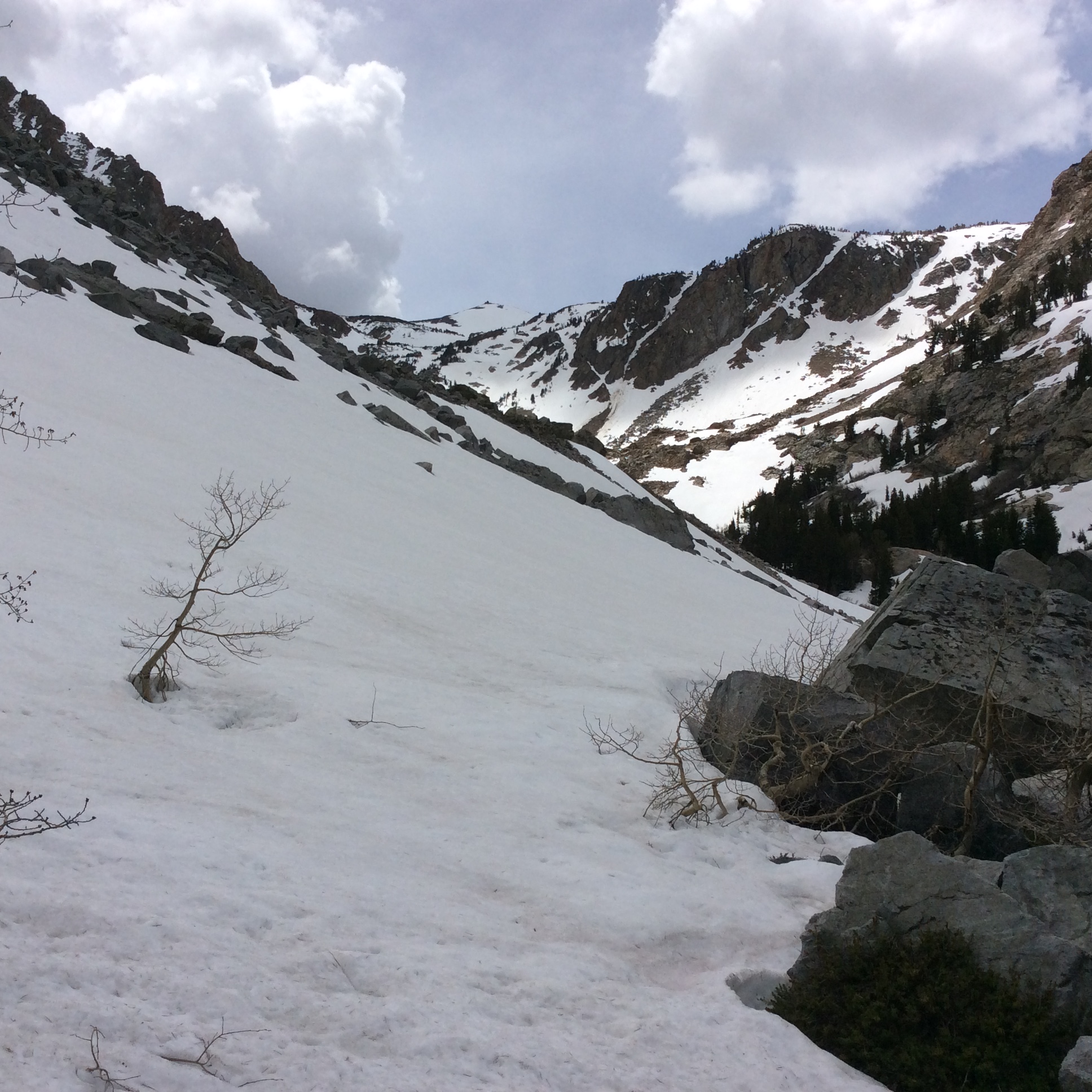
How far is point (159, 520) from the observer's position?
11.7 m

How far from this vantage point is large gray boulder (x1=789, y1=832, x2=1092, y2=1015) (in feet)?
14.0

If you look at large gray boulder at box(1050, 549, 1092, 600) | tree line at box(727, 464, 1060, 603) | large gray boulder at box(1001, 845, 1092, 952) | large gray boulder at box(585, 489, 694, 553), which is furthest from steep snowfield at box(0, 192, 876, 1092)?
tree line at box(727, 464, 1060, 603)

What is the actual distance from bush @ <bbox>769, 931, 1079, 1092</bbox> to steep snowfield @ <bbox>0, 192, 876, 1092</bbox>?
32cm

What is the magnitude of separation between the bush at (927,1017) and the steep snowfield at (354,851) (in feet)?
1.03

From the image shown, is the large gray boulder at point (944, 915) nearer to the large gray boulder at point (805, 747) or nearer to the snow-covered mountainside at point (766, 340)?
the large gray boulder at point (805, 747)

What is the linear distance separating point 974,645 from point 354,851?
28.1 feet

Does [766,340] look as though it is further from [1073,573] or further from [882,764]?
[882,764]

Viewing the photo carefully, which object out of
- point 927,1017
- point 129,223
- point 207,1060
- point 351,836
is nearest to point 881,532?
point 129,223

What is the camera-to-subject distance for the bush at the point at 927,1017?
3922 millimetres

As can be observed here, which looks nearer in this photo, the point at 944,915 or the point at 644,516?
the point at 944,915

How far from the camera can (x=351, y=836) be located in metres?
5.66

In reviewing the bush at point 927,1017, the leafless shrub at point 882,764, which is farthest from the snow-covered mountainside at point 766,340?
the bush at point 927,1017

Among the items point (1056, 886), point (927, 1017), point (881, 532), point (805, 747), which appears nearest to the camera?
point (927, 1017)

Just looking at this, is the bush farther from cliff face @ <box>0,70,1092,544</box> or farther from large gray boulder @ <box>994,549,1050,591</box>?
cliff face @ <box>0,70,1092,544</box>
